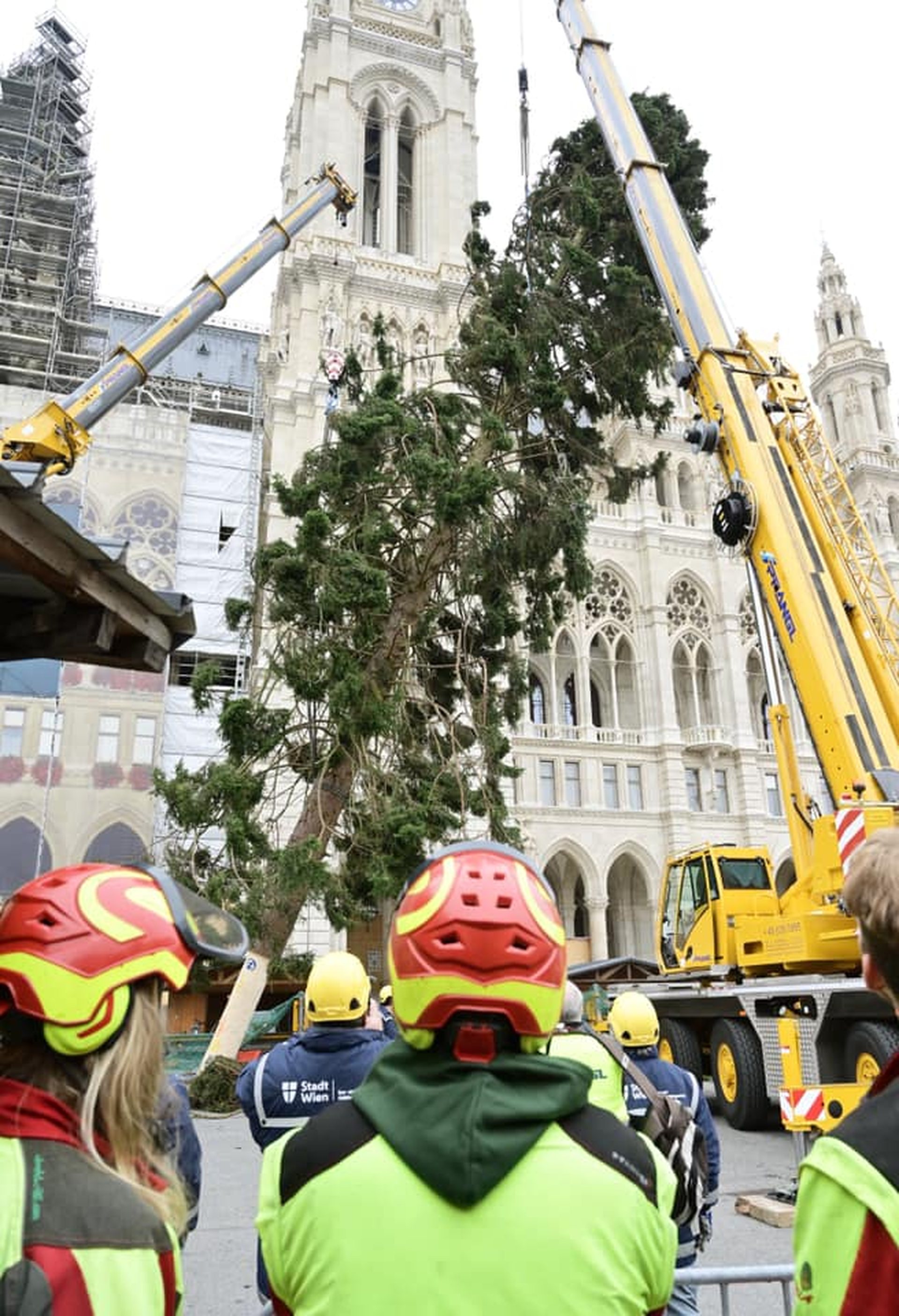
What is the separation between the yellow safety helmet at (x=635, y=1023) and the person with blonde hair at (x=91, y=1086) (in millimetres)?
2778

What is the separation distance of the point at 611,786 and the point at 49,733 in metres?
19.1

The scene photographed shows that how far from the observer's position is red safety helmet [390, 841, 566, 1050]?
59.9 inches

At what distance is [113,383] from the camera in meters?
14.1

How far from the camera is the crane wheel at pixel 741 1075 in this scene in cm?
972

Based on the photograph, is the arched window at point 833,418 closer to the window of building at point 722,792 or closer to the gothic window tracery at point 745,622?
the gothic window tracery at point 745,622

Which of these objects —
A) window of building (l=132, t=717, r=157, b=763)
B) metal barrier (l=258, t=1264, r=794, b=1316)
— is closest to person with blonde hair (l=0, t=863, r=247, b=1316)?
metal barrier (l=258, t=1264, r=794, b=1316)

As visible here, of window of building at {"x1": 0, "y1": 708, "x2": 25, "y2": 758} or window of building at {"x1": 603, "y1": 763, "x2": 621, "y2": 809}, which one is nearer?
window of building at {"x1": 0, "y1": 708, "x2": 25, "y2": 758}

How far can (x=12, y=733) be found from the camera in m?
24.1

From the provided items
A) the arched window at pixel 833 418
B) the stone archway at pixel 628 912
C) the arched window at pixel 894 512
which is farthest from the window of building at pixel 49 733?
the arched window at pixel 833 418

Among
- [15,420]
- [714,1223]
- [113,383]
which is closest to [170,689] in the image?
[15,420]

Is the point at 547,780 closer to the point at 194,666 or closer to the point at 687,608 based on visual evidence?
the point at 687,608

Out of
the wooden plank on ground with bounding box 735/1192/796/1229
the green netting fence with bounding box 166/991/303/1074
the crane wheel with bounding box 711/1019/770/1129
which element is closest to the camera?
the wooden plank on ground with bounding box 735/1192/796/1229

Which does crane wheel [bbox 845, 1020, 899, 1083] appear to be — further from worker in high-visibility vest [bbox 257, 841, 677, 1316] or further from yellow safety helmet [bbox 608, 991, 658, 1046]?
worker in high-visibility vest [bbox 257, 841, 677, 1316]

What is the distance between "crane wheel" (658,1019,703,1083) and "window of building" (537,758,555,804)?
20161mm
